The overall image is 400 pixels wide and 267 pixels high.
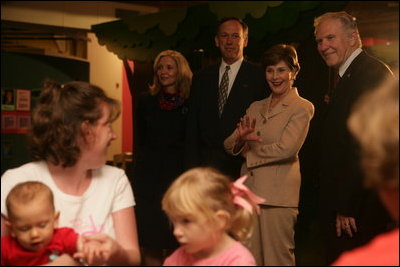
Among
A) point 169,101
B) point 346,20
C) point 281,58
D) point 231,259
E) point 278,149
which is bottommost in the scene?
point 231,259

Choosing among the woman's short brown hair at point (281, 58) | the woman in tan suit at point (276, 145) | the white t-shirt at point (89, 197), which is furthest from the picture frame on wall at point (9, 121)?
the woman's short brown hair at point (281, 58)

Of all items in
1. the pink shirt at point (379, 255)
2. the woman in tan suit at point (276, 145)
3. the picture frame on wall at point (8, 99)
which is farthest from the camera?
the picture frame on wall at point (8, 99)

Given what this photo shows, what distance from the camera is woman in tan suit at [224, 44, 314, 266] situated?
4.86 ft

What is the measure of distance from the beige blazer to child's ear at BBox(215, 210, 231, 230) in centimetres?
23

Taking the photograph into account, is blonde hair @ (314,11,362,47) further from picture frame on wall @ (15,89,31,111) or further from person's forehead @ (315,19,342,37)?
picture frame on wall @ (15,89,31,111)

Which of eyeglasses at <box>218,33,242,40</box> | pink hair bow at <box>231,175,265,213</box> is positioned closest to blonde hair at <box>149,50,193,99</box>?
eyeglasses at <box>218,33,242,40</box>

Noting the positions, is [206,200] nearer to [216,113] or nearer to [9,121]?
[216,113]

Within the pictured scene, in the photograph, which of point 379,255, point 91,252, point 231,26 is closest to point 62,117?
point 91,252

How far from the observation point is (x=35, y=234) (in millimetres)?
1224

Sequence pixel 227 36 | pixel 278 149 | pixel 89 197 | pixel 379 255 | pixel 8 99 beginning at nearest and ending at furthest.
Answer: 1. pixel 379 255
2. pixel 89 197
3. pixel 278 149
4. pixel 227 36
5. pixel 8 99

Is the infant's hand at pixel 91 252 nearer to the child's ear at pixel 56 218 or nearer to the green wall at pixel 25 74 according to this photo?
the child's ear at pixel 56 218

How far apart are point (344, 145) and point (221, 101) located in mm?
374

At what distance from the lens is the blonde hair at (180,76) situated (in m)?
1.68

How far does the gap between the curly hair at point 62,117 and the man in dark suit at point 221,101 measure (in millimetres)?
347
